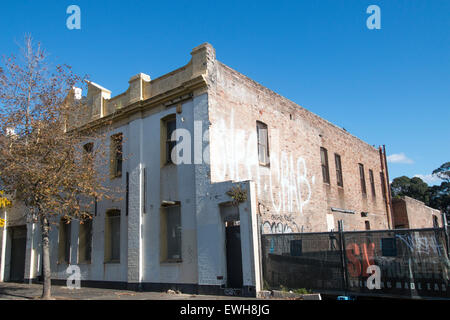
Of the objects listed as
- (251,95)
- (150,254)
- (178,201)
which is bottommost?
(150,254)

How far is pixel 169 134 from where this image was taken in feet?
46.1

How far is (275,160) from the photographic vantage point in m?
15.5

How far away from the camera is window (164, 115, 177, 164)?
1375 cm

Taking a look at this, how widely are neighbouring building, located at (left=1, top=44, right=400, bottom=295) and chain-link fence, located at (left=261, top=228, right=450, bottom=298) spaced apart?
2.47 ft

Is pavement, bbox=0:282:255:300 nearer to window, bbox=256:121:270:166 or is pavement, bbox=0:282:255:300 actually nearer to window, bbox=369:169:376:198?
window, bbox=256:121:270:166

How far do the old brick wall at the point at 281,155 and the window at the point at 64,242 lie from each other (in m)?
8.66

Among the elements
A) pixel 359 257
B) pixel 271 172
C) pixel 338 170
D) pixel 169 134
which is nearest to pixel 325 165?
pixel 338 170

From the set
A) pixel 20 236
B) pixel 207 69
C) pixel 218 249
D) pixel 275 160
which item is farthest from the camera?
pixel 20 236

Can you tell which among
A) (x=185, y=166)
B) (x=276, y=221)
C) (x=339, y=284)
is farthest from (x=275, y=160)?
(x=339, y=284)

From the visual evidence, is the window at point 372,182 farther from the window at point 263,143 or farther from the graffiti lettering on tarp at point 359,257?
the graffiti lettering on tarp at point 359,257

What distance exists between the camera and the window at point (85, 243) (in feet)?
52.9

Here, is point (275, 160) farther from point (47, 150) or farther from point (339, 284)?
point (47, 150)

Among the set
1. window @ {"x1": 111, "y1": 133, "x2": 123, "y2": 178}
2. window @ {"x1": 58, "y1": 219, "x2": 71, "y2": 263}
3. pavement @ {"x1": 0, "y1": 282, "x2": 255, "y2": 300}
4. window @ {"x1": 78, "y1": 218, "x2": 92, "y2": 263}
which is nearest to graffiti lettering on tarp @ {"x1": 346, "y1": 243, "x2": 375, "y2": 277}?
pavement @ {"x1": 0, "y1": 282, "x2": 255, "y2": 300}
